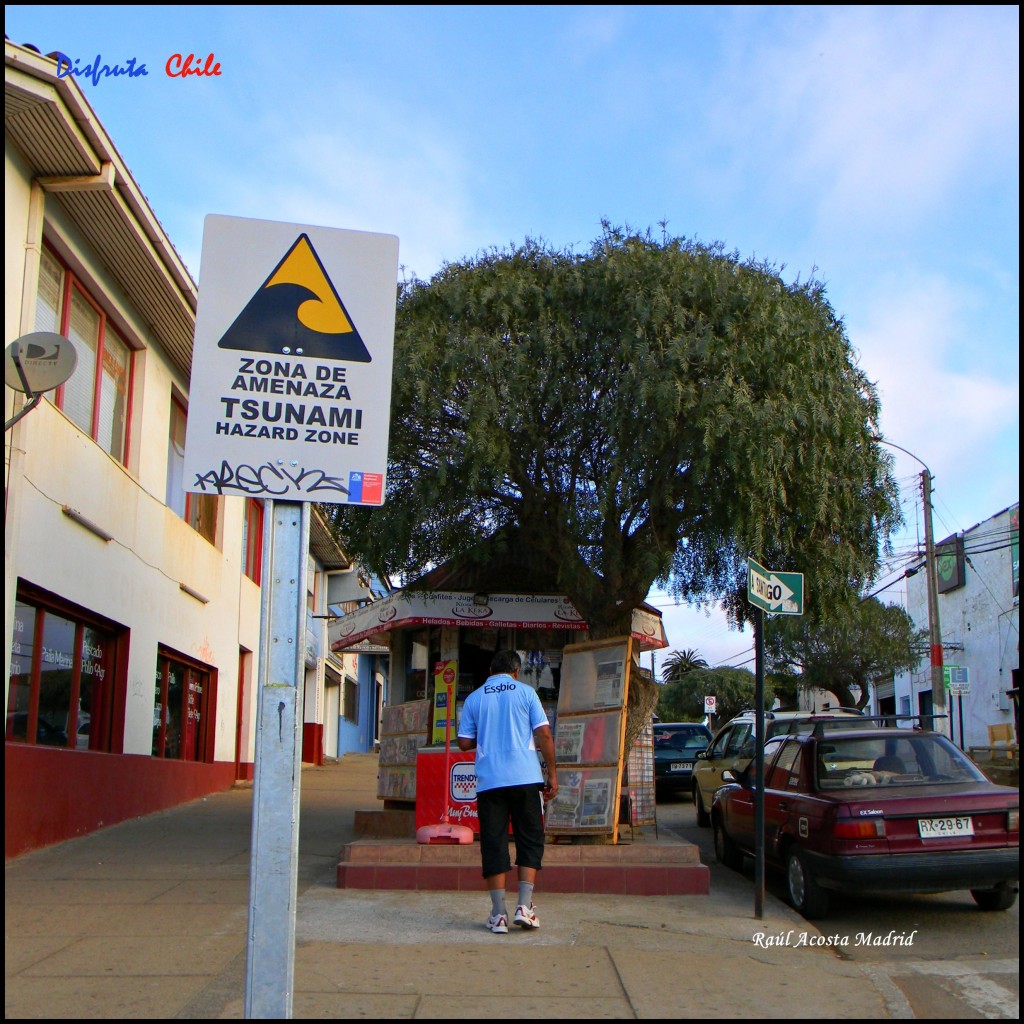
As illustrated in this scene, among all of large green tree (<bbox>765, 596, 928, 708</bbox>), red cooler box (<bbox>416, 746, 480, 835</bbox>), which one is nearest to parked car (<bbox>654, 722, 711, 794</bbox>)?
red cooler box (<bbox>416, 746, 480, 835</bbox>)

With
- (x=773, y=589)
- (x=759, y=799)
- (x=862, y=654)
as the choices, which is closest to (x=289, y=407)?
(x=773, y=589)

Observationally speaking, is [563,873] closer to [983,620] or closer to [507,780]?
[507,780]

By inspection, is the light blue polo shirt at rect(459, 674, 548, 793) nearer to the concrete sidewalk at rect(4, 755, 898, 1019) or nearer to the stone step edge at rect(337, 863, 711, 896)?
the concrete sidewalk at rect(4, 755, 898, 1019)

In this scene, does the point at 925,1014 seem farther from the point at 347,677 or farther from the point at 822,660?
the point at 822,660

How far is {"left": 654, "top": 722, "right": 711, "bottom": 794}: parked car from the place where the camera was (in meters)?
19.6

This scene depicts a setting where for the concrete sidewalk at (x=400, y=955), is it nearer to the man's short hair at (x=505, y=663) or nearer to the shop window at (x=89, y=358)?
the man's short hair at (x=505, y=663)

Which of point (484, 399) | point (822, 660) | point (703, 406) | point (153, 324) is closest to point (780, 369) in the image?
point (703, 406)

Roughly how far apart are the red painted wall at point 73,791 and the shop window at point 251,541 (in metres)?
5.26

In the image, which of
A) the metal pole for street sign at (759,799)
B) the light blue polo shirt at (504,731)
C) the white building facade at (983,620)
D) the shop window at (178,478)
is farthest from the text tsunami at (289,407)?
the white building facade at (983,620)

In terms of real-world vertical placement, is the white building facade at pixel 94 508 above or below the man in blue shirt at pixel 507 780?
above

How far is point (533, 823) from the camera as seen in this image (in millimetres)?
6961

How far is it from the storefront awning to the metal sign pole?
7.17 metres

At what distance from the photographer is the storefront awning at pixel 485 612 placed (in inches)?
439

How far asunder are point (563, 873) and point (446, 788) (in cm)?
174
